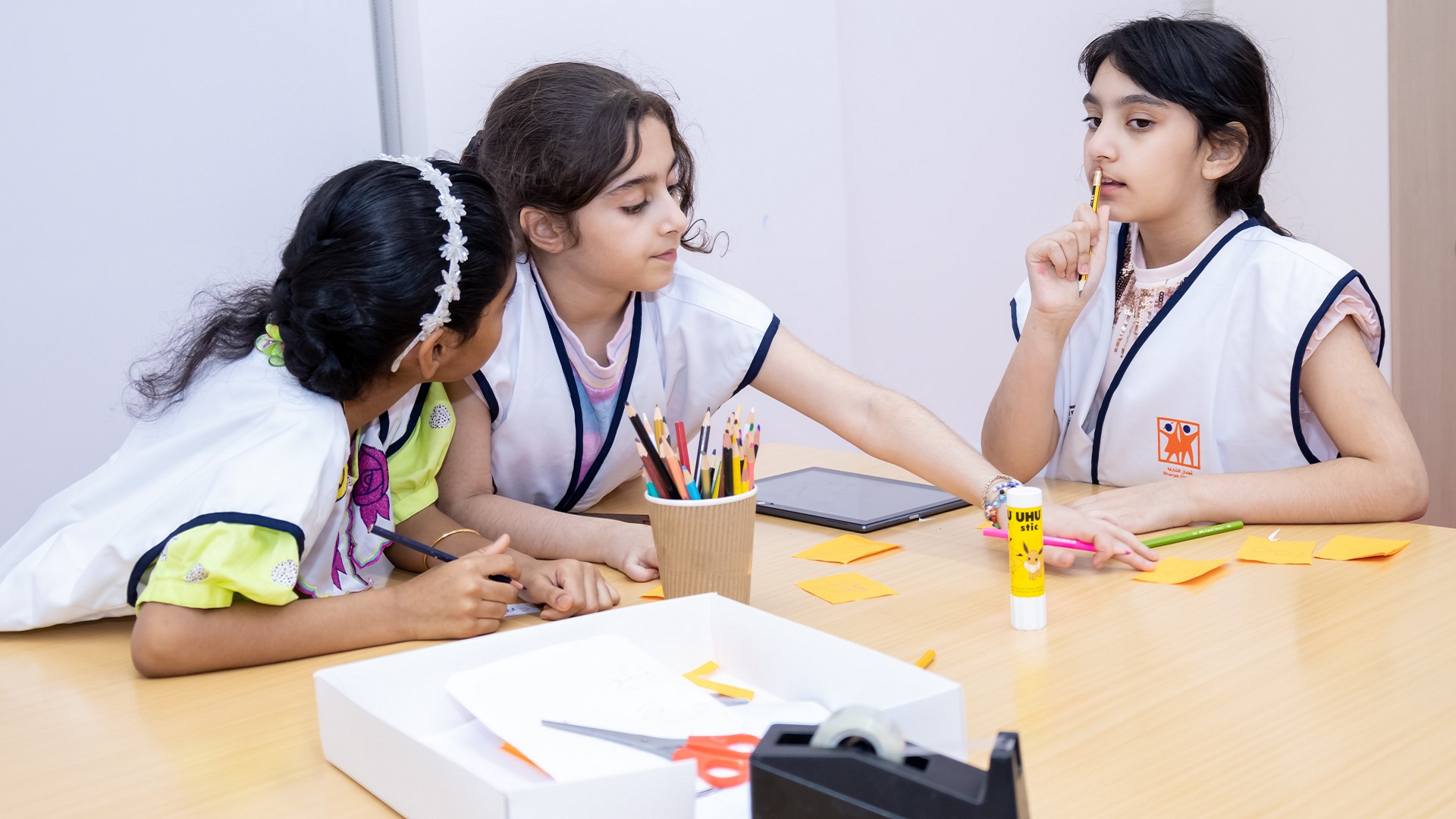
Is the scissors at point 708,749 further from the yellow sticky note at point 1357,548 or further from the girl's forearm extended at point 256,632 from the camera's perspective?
the yellow sticky note at point 1357,548

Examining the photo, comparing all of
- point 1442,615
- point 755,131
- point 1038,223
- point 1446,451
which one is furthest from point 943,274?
point 1442,615

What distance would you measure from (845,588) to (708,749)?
1.46ft

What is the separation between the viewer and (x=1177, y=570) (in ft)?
3.62

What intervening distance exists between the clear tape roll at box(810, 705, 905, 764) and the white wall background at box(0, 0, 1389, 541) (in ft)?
6.64

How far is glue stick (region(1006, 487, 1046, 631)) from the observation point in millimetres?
966

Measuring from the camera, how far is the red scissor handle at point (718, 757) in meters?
0.67

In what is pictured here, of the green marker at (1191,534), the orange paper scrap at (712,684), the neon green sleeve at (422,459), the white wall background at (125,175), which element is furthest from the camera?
the white wall background at (125,175)

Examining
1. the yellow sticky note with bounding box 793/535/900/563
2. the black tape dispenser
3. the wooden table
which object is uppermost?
the black tape dispenser

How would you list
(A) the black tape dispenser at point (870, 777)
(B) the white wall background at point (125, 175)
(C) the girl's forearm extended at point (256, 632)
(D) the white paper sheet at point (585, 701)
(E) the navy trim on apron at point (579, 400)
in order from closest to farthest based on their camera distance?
(A) the black tape dispenser at point (870, 777) → (D) the white paper sheet at point (585, 701) → (C) the girl's forearm extended at point (256, 632) → (E) the navy trim on apron at point (579, 400) → (B) the white wall background at point (125, 175)

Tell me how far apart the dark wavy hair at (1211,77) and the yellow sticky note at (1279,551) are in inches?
21.2

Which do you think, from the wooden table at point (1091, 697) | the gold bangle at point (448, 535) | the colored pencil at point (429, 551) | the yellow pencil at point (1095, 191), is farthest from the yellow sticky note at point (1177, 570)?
the gold bangle at point (448, 535)

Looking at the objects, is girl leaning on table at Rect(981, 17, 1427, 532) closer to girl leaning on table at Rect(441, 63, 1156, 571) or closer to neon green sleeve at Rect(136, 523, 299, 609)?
girl leaning on table at Rect(441, 63, 1156, 571)

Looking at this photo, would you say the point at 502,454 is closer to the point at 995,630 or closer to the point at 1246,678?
the point at 995,630

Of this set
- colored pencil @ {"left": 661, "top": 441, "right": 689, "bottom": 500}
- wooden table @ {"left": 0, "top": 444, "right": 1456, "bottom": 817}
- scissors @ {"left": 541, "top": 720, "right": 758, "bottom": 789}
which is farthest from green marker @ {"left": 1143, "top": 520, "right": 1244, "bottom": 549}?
scissors @ {"left": 541, "top": 720, "right": 758, "bottom": 789}
